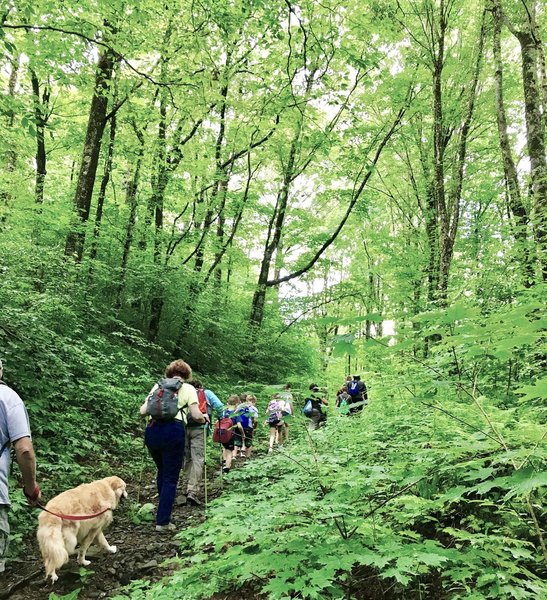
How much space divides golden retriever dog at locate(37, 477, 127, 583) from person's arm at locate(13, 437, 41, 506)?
67 cm

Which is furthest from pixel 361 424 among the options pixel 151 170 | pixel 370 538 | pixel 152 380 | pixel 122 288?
pixel 151 170

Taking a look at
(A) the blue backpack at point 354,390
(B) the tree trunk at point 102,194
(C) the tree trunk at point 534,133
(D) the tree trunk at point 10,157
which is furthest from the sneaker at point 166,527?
(D) the tree trunk at point 10,157

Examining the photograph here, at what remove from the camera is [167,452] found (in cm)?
521

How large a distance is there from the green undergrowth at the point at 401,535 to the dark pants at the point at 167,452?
122 centimetres

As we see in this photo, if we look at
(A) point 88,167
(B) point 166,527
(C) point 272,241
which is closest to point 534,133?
(B) point 166,527

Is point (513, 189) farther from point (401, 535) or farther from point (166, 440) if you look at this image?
point (166, 440)

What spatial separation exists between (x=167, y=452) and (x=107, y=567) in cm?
134

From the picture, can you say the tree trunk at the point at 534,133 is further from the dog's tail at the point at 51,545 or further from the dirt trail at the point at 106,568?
the dog's tail at the point at 51,545

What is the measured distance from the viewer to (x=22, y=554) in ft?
14.1

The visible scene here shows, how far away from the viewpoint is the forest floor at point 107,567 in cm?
375

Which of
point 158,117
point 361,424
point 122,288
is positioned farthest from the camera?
point 122,288

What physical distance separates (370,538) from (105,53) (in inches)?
430

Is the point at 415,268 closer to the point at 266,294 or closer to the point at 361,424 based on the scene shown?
the point at 266,294

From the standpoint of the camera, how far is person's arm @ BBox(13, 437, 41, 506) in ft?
10.5
